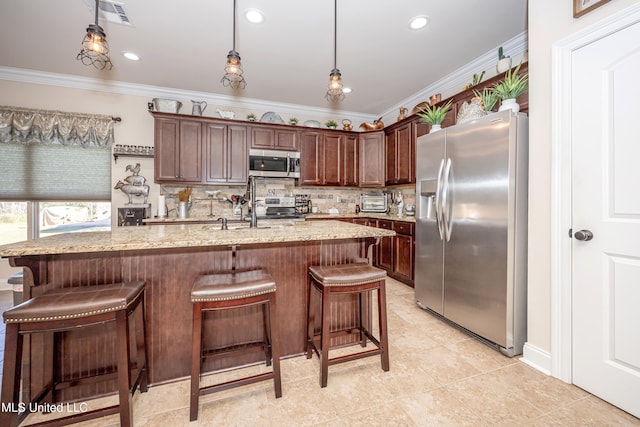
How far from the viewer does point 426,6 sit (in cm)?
231

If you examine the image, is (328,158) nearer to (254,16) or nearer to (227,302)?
(254,16)

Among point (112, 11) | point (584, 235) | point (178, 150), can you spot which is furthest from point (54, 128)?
point (584, 235)

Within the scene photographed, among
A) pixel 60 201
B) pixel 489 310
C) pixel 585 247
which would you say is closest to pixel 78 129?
pixel 60 201

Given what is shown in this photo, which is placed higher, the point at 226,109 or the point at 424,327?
the point at 226,109

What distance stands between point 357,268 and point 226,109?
3.80 m

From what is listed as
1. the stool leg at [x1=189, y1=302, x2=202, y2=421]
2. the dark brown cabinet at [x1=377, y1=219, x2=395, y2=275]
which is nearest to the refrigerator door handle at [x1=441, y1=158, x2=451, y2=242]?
the dark brown cabinet at [x1=377, y1=219, x2=395, y2=275]

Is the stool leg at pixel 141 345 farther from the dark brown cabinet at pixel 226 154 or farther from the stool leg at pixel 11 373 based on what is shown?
the dark brown cabinet at pixel 226 154

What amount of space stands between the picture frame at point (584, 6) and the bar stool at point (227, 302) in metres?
2.42

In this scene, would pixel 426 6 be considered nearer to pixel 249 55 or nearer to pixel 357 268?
pixel 249 55

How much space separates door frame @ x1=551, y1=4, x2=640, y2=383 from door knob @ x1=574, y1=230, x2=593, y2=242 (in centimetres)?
6

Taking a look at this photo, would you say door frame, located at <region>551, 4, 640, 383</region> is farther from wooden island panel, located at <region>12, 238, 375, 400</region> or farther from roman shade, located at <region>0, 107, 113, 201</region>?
roman shade, located at <region>0, 107, 113, 201</region>

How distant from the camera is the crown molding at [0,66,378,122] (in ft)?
11.4

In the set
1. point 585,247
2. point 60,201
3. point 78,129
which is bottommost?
point 585,247

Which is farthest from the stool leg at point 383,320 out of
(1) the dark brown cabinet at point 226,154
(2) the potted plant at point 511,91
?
(1) the dark brown cabinet at point 226,154
